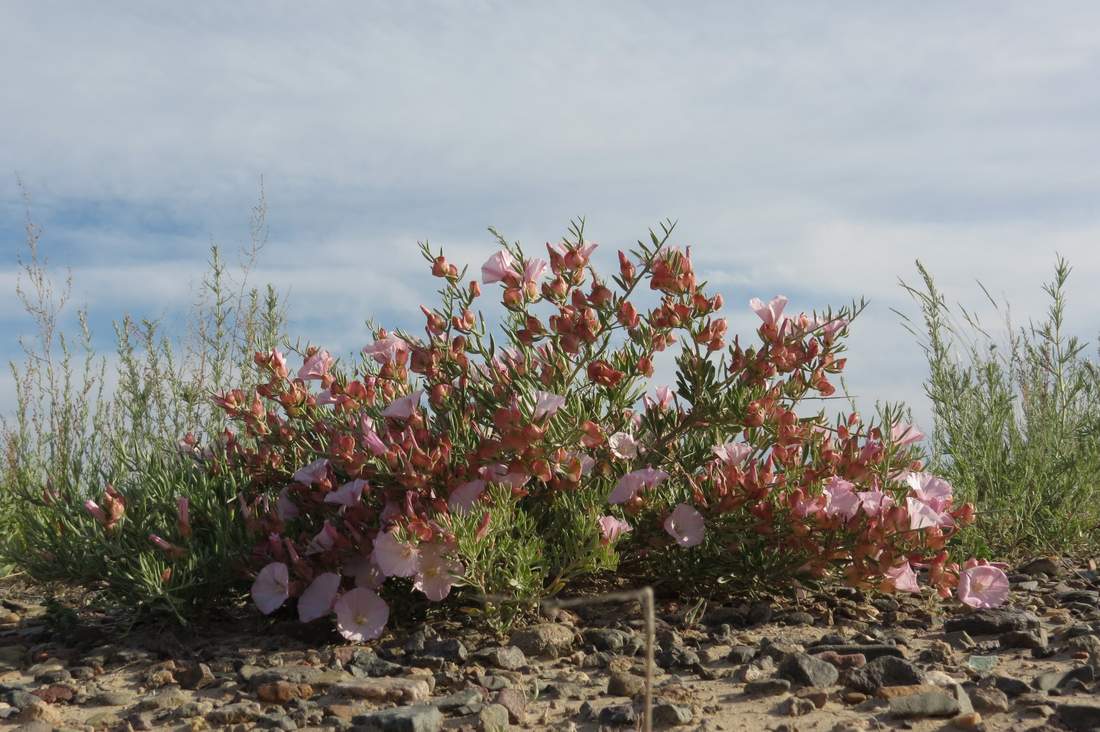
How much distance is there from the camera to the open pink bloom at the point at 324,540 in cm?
383

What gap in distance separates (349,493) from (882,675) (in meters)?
1.96

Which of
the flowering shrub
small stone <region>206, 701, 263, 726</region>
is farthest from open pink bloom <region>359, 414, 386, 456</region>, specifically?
small stone <region>206, 701, 263, 726</region>

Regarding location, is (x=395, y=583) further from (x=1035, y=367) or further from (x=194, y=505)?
(x=1035, y=367)

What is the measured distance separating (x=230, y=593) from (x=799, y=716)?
2445mm

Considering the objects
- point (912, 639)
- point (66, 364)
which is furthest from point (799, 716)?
point (66, 364)

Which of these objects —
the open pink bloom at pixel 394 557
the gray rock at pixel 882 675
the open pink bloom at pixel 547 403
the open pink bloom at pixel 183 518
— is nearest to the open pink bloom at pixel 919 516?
the gray rock at pixel 882 675

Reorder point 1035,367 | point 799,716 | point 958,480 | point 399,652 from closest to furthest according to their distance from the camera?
point 799,716, point 399,652, point 958,480, point 1035,367

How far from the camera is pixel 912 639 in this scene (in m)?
3.84

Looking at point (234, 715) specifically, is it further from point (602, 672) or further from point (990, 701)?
point (990, 701)

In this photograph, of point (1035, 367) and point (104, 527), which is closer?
point (104, 527)

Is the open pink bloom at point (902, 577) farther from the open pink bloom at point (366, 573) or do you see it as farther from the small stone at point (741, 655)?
the open pink bloom at point (366, 573)

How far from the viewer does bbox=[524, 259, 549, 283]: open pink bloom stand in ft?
12.4

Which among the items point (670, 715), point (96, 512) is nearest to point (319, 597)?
point (96, 512)

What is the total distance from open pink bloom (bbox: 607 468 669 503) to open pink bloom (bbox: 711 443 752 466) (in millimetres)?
279
